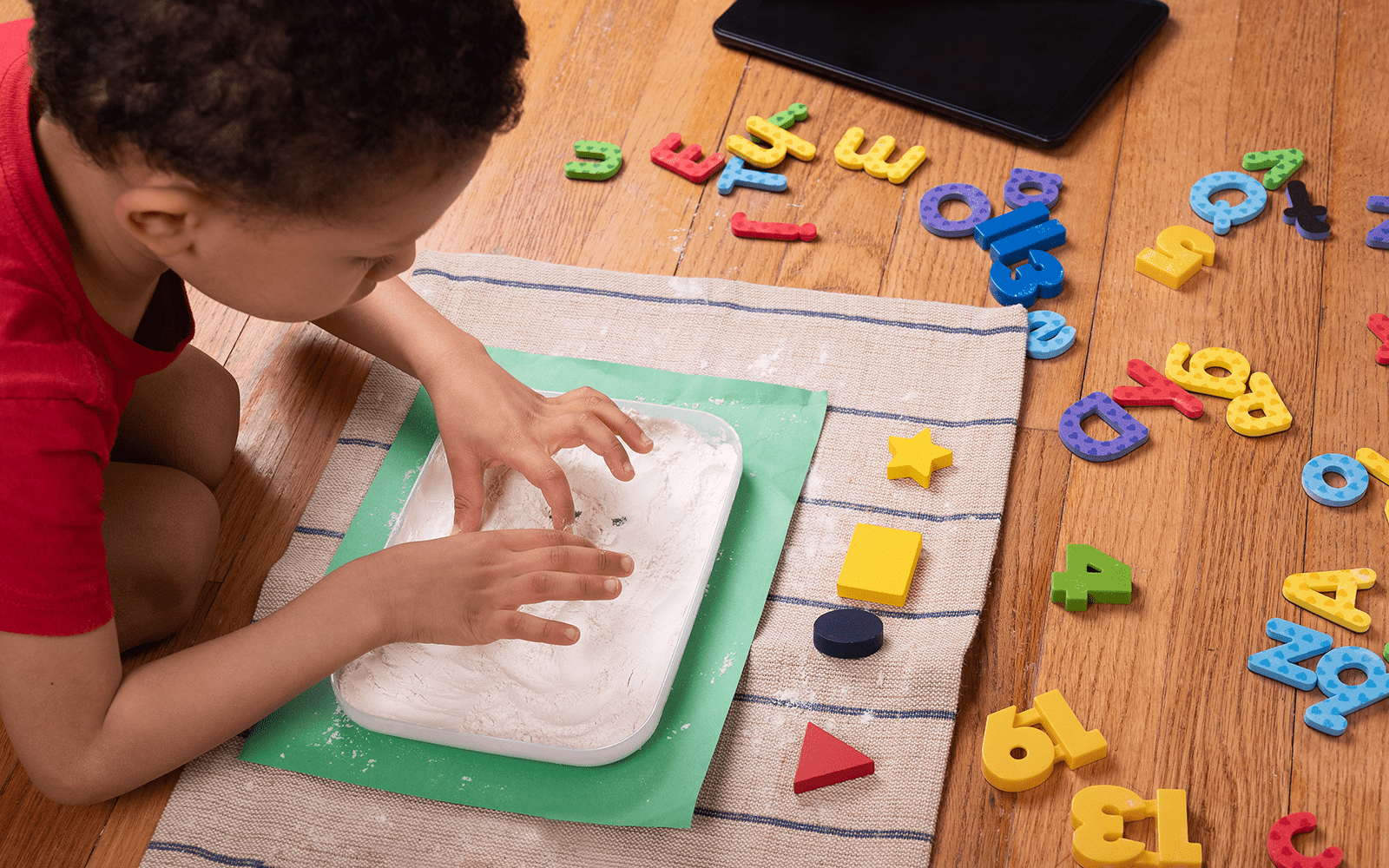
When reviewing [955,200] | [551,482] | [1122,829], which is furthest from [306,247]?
[955,200]

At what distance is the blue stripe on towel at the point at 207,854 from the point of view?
752 mm

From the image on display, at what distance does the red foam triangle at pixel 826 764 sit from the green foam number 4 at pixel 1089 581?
0.66 ft

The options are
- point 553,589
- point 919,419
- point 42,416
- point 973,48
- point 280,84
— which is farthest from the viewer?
point 973,48

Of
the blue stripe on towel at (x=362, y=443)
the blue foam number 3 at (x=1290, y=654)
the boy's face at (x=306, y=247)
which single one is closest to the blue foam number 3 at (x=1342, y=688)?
the blue foam number 3 at (x=1290, y=654)

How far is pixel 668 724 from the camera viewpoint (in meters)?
Answer: 0.77

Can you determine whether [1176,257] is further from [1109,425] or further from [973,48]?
[973,48]

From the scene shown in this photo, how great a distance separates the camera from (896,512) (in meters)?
0.89

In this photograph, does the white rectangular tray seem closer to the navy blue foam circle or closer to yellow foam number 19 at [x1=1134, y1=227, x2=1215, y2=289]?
the navy blue foam circle

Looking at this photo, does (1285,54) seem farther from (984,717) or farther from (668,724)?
(668,724)

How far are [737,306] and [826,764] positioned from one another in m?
0.46

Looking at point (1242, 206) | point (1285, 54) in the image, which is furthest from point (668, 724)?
point (1285, 54)

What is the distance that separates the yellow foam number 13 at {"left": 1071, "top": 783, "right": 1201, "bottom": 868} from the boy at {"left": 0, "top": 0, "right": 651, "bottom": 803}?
342 millimetres

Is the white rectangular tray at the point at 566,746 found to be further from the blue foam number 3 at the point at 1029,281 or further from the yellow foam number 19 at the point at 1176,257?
the yellow foam number 19 at the point at 1176,257

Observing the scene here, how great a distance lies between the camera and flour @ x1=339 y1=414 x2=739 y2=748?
771 mm
